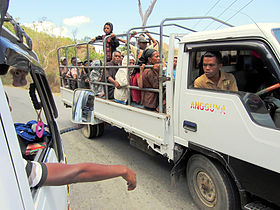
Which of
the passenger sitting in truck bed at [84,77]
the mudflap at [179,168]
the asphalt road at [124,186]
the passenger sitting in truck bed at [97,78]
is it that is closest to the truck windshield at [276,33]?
the mudflap at [179,168]

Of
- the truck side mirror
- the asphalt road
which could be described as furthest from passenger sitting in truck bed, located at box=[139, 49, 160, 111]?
the truck side mirror

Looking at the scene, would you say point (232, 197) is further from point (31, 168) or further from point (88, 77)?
point (88, 77)

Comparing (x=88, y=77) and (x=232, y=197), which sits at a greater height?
(x=88, y=77)

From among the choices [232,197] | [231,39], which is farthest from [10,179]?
[232,197]

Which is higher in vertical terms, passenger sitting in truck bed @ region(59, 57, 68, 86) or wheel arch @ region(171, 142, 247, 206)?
passenger sitting in truck bed @ region(59, 57, 68, 86)

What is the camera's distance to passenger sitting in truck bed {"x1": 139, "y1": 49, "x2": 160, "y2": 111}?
2.83 m

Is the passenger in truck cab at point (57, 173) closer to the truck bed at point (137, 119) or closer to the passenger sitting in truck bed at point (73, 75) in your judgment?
the truck bed at point (137, 119)

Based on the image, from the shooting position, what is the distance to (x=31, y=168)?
3.19ft

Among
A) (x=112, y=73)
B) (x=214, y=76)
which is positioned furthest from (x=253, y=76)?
(x=112, y=73)

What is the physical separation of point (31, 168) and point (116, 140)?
12.8 ft

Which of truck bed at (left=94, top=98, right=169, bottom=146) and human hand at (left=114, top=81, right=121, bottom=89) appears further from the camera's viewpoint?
human hand at (left=114, top=81, right=121, bottom=89)

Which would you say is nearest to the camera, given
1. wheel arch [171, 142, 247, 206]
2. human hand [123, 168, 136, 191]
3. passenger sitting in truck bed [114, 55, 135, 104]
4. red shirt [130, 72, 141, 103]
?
human hand [123, 168, 136, 191]

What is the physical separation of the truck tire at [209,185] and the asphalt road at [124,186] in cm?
26

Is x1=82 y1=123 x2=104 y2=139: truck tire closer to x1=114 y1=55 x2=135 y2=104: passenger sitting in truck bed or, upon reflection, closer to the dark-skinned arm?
x1=114 y1=55 x2=135 y2=104: passenger sitting in truck bed
